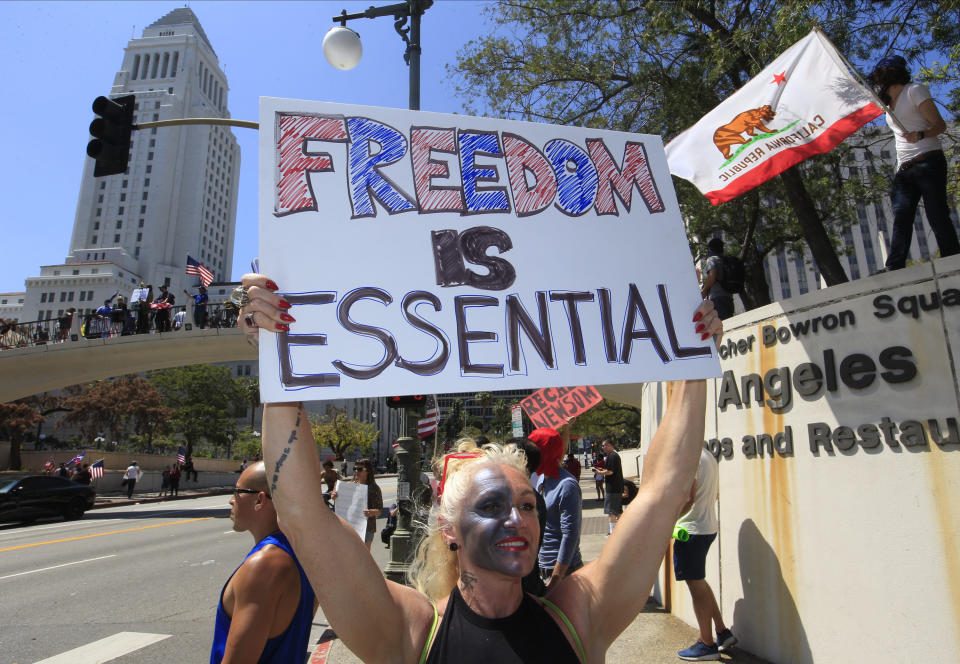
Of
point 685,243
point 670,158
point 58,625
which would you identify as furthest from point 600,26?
point 58,625

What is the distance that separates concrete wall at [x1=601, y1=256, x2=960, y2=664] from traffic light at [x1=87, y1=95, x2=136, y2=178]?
8.52m

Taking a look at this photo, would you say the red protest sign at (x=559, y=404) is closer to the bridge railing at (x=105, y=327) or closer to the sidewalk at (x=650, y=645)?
the sidewalk at (x=650, y=645)

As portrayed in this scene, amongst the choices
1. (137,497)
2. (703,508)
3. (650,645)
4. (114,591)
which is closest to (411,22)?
(703,508)

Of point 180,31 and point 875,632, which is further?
point 180,31

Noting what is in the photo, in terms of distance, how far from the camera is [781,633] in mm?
4297

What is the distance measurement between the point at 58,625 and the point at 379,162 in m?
7.42

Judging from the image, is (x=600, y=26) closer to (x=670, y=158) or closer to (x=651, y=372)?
(x=670, y=158)


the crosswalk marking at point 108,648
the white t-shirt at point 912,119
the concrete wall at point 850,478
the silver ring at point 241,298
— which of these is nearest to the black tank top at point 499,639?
the silver ring at point 241,298

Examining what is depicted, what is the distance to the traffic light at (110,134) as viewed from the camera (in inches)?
326

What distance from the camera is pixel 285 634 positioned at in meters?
2.39

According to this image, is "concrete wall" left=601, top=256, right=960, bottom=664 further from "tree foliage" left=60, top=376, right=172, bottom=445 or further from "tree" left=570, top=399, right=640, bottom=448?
"tree foliage" left=60, top=376, right=172, bottom=445

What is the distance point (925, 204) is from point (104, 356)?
28.6 meters

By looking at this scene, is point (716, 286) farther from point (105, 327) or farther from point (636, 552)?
point (105, 327)

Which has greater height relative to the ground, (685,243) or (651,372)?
(685,243)
